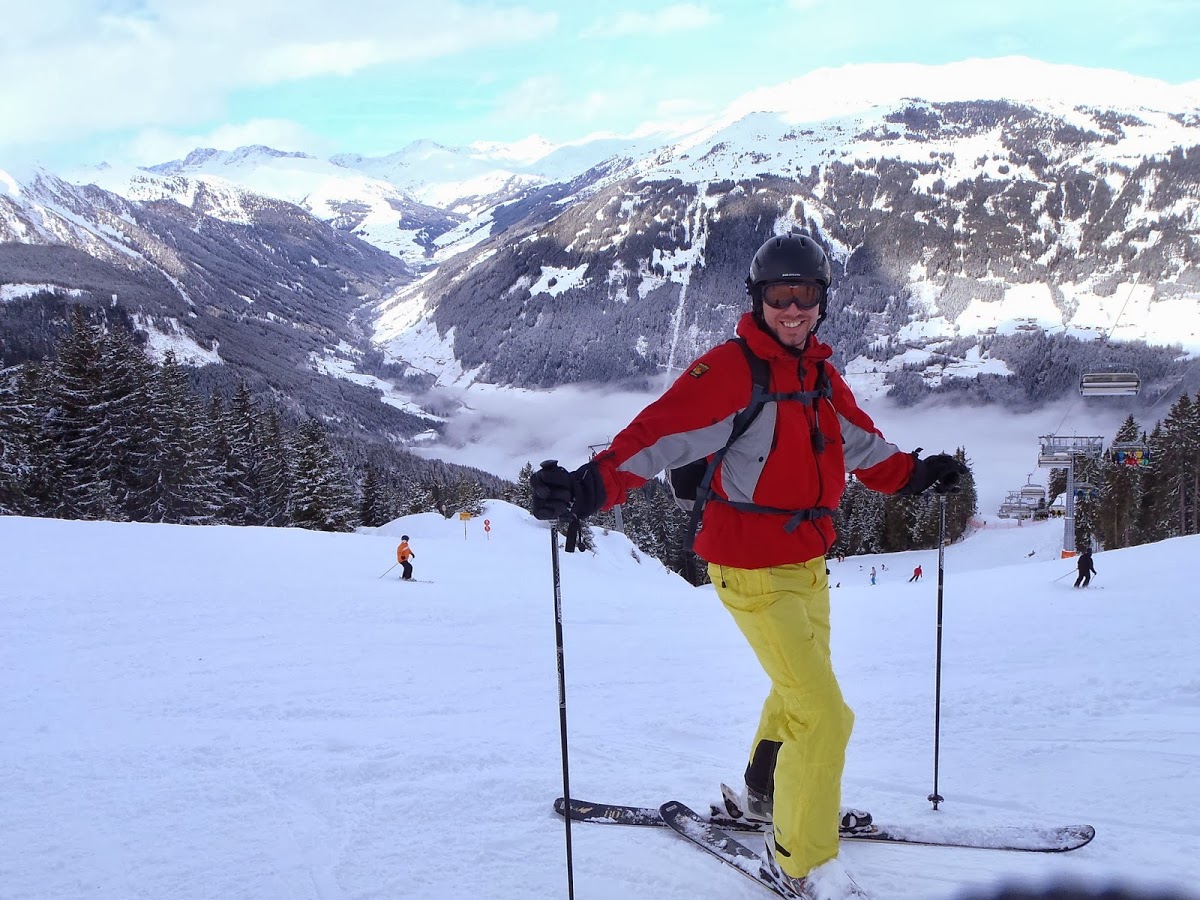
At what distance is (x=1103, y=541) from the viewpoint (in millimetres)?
46312

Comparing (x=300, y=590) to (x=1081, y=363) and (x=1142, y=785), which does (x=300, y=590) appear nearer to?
(x=1142, y=785)

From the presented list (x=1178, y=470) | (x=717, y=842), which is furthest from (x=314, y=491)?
(x=1178, y=470)

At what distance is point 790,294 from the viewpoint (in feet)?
9.58

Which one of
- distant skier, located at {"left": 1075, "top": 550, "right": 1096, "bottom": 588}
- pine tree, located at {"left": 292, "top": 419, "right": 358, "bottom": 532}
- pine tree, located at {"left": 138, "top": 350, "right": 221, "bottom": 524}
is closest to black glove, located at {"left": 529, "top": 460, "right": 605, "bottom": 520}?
distant skier, located at {"left": 1075, "top": 550, "right": 1096, "bottom": 588}

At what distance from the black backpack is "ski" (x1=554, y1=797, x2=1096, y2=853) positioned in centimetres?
142

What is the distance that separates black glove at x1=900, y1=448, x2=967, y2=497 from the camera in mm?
3539

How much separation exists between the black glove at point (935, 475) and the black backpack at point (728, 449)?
0.79 metres

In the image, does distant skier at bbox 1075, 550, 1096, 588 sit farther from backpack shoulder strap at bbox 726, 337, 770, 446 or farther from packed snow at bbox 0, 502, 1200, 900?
backpack shoulder strap at bbox 726, 337, 770, 446

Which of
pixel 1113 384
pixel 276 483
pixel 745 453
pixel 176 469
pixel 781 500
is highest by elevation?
pixel 1113 384

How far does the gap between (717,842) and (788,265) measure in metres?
2.45

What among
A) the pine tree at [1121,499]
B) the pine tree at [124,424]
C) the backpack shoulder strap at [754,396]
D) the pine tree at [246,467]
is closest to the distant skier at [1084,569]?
the backpack shoulder strap at [754,396]

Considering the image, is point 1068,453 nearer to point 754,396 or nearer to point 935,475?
point 935,475

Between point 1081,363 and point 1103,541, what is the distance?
142656 millimetres

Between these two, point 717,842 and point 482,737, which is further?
point 482,737
